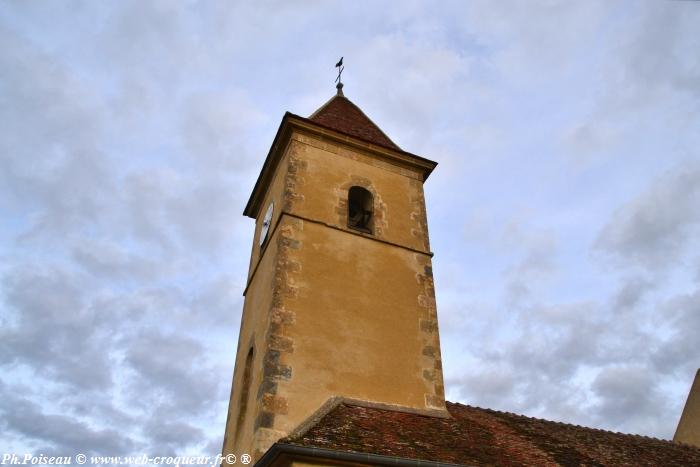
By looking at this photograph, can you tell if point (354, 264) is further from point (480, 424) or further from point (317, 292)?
point (480, 424)

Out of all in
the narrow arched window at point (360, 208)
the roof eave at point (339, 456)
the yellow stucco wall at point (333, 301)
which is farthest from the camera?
the narrow arched window at point (360, 208)

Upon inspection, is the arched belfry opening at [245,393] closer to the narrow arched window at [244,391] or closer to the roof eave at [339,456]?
the narrow arched window at [244,391]

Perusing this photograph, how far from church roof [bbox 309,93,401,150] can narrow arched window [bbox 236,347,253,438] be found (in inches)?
185

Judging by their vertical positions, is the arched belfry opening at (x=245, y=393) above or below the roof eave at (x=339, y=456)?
above

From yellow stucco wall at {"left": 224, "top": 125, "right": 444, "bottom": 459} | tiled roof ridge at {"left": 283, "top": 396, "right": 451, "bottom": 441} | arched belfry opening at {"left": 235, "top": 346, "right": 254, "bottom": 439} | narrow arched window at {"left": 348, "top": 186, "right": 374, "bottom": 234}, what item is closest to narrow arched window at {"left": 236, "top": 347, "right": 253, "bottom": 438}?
arched belfry opening at {"left": 235, "top": 346, "right": 254, "bottom": 439}

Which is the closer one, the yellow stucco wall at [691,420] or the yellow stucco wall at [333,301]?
the yellow stucco wall at [333,301]

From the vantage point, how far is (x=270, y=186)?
12289 mm

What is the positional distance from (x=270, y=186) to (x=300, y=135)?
5.33 ft

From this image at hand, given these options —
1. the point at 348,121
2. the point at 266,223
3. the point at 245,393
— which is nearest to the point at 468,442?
the point at 245,393

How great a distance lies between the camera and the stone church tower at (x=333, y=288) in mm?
8469

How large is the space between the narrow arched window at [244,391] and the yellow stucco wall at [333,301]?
25cm

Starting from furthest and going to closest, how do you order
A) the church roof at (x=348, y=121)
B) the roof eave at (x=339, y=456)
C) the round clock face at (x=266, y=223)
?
the church roof at (x=348, y=121) → the round clock face at (x=266, y=223) → the roof eave at (x=339, y=456)

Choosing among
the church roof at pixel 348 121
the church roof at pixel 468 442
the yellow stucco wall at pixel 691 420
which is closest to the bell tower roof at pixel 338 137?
the church roof at pixel 348 121

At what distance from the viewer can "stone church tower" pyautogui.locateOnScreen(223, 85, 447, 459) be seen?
847cm
